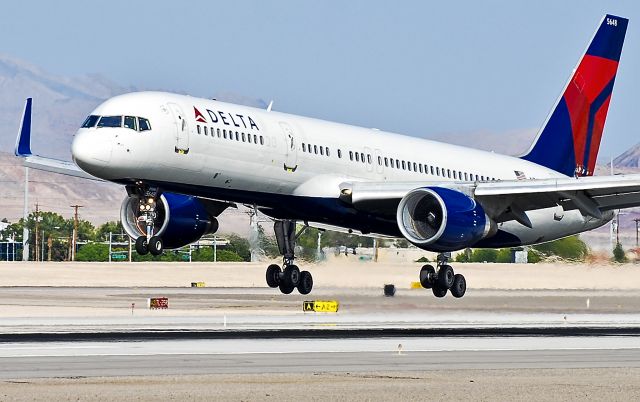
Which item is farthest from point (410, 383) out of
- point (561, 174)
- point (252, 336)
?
point (561, 174)

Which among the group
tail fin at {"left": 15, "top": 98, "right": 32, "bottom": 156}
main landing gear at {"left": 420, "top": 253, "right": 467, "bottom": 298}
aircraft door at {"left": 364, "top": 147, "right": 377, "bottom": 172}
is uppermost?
tail fin at {"left": 15, "top": 98, "right": 32, "bottom": 156}

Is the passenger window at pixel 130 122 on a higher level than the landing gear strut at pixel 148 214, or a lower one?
higher

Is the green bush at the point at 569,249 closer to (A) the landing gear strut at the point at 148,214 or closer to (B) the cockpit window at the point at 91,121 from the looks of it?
(A) the landing gear strut at the point at 148,214

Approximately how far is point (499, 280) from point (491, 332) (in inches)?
1486

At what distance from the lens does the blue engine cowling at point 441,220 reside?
4512cm

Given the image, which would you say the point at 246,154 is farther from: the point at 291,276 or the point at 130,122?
the point at 291,276

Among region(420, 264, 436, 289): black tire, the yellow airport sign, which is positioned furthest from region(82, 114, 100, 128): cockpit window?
region(420, 264, 436, 289): black tire

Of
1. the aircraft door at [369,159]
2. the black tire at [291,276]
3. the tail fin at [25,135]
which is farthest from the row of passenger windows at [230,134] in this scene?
the tail fin at [25,135]

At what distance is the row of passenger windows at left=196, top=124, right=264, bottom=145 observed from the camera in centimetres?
4284

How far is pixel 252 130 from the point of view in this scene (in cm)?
4441

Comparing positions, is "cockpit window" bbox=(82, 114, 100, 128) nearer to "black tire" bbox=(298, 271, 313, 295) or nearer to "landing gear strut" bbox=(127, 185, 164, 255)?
"landing gear strut" bbox=(127, 185, 164, 255)

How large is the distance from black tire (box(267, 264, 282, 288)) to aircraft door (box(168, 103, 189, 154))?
947cm

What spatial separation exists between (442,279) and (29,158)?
15823mm

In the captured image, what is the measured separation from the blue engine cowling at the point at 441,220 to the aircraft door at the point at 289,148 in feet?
12.8
